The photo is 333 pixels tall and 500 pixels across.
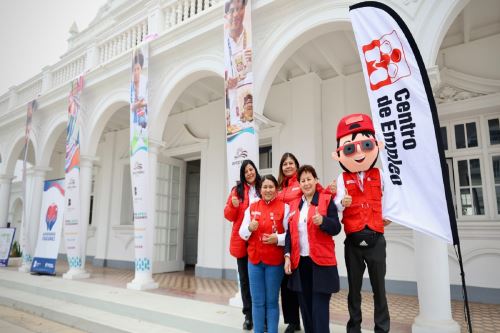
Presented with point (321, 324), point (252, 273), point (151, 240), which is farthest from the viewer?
point (151, 240)

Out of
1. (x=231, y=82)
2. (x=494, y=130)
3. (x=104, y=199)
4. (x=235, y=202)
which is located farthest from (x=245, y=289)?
(x=104, y=199)

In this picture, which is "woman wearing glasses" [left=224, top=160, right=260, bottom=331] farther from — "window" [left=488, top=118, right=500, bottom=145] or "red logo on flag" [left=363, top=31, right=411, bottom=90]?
"window" [left=488, top=118, right=500, bottom=145]

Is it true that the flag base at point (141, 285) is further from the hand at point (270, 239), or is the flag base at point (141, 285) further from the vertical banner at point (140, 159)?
the hand at point (270, 239)

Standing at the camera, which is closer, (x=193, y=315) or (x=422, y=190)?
(x=422, y=190)

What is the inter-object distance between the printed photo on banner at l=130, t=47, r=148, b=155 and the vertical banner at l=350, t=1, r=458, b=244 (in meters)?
4.37

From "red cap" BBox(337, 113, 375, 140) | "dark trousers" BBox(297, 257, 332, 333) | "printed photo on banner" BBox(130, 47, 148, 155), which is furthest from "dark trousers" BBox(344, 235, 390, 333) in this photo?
"printed photo on banner" BBox(130, 47, 148, 155)

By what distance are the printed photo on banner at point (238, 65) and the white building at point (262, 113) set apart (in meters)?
0.24

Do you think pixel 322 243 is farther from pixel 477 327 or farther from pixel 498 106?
pixel 498 106

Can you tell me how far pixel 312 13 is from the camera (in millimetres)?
4859

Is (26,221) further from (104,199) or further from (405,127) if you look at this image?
(405,127)

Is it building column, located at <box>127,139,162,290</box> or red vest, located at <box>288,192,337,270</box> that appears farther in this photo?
building column, located at <box>127,139,162,290</box>

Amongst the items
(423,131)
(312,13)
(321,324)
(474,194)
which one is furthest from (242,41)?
(474,194)

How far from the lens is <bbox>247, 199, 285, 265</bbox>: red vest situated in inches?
118

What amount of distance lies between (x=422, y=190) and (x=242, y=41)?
3.44 meters
